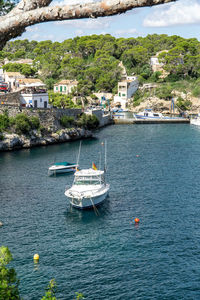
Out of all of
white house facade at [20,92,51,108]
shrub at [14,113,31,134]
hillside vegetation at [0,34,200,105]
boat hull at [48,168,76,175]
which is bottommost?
boat hull at [48,168,76,175]

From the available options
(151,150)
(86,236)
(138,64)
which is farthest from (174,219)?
(138,64)

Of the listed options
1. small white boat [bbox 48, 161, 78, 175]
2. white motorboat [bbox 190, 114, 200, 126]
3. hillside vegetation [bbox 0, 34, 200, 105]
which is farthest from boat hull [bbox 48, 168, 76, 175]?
hillside vegetation [bbox 0, 34, 200, 105]

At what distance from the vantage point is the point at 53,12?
923cm

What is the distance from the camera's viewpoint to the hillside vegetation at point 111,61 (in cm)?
14000

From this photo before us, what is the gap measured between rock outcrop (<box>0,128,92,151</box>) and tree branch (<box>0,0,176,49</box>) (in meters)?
59.2

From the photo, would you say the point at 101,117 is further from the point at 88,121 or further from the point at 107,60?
the point at 107,60

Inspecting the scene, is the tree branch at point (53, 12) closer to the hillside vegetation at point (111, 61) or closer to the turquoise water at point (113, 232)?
the turquoise water at point (113, 232)

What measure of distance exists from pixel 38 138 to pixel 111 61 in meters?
86.3

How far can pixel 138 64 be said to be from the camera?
156 meters

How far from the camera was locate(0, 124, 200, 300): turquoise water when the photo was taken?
1009 inches

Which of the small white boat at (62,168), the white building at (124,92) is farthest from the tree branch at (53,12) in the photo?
the white building at (124,92)

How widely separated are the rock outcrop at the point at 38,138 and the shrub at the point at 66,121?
1826 millimetres

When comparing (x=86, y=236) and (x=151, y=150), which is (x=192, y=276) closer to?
(x=86, y=236)

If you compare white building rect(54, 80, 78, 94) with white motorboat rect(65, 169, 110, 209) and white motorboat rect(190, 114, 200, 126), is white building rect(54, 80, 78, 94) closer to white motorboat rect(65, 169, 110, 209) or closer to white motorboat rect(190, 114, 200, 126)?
white motorboat rect(190, 114, 200, 126)
